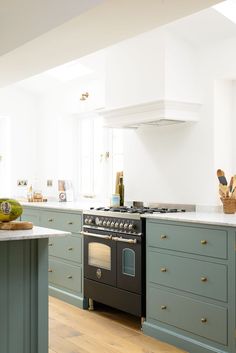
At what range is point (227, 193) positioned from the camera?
12.7ft

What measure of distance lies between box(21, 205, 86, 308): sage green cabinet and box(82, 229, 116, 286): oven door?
152mm

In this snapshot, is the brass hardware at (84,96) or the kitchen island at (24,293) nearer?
the kitchen island at (24,293)

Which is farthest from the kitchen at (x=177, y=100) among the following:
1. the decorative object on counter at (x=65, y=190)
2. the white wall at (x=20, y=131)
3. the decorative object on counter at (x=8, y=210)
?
the decorative object on counter at (x=8, y=210)

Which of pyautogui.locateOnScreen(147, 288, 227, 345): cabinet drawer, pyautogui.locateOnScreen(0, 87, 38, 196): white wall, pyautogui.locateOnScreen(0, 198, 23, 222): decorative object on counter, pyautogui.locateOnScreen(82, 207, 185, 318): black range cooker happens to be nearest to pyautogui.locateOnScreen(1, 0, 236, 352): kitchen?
pyautogui.locateOnScreen(82, 207, 185, 318): black range cooker

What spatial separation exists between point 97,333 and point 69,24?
2328 millimetres

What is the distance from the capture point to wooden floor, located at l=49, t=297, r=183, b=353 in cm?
359

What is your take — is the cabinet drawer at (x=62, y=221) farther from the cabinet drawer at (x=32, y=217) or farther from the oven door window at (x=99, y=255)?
the oven door window at (x=99, y=255)

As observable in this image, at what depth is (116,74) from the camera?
454 centimetres

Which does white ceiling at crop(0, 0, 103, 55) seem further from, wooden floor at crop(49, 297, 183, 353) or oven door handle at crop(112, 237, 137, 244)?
wooden floor at crop(49, 297, 183, 353)

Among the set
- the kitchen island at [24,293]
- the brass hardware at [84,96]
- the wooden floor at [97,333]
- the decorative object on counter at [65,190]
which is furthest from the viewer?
the decorative object on counter at [65,190]

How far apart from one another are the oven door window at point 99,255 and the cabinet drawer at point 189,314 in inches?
22.4

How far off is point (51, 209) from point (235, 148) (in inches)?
78.4

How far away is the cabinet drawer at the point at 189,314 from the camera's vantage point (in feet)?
10.7

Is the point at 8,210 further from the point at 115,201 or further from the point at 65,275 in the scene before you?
the point at 65,275
